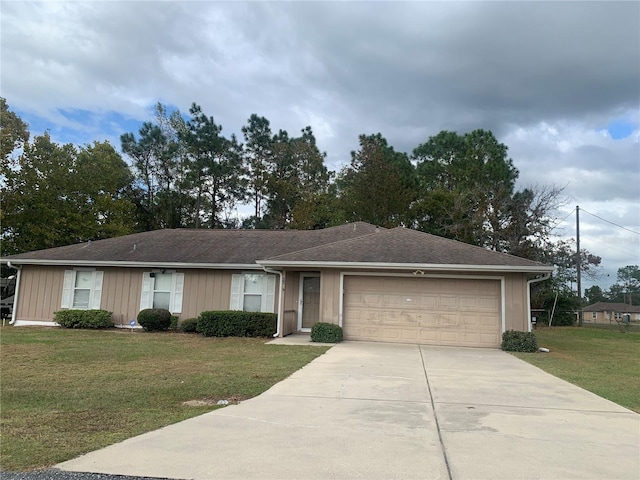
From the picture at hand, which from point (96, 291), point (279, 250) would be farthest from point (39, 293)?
point (279, 250)

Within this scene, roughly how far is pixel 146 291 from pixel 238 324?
446cm

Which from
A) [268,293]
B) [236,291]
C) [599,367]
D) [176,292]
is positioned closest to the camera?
[599,367]

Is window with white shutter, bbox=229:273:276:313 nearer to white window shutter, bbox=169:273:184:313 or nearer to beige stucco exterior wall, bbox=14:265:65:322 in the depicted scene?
white window shutter, bbox=169:273:184:313

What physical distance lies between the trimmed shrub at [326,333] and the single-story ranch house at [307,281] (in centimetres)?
44

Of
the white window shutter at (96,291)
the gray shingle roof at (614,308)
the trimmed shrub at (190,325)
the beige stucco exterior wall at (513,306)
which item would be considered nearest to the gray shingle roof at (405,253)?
the beige stucco exterior wall at (513,306)

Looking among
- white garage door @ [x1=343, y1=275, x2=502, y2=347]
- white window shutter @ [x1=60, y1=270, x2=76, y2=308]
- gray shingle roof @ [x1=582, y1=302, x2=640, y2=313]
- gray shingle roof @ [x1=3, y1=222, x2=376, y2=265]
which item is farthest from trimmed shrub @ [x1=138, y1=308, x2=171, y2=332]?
gray shingle roof @ [x1=582, y1=302, x2=640, y2=313]

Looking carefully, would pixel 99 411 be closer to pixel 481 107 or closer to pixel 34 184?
pixel 481 107

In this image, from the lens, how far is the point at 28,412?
19.1 feet

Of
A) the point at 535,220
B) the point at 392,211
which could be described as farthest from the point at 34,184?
the point at 535,220

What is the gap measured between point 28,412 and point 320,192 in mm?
31539

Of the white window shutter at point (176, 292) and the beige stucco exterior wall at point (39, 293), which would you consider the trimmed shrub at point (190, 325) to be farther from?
the beige stucco exterior wall at point (39, 293)

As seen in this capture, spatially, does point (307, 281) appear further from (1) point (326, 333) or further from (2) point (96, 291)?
(2) point (96, 291)

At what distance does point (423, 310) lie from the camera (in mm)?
14094

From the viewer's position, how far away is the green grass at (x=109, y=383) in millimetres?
4832
